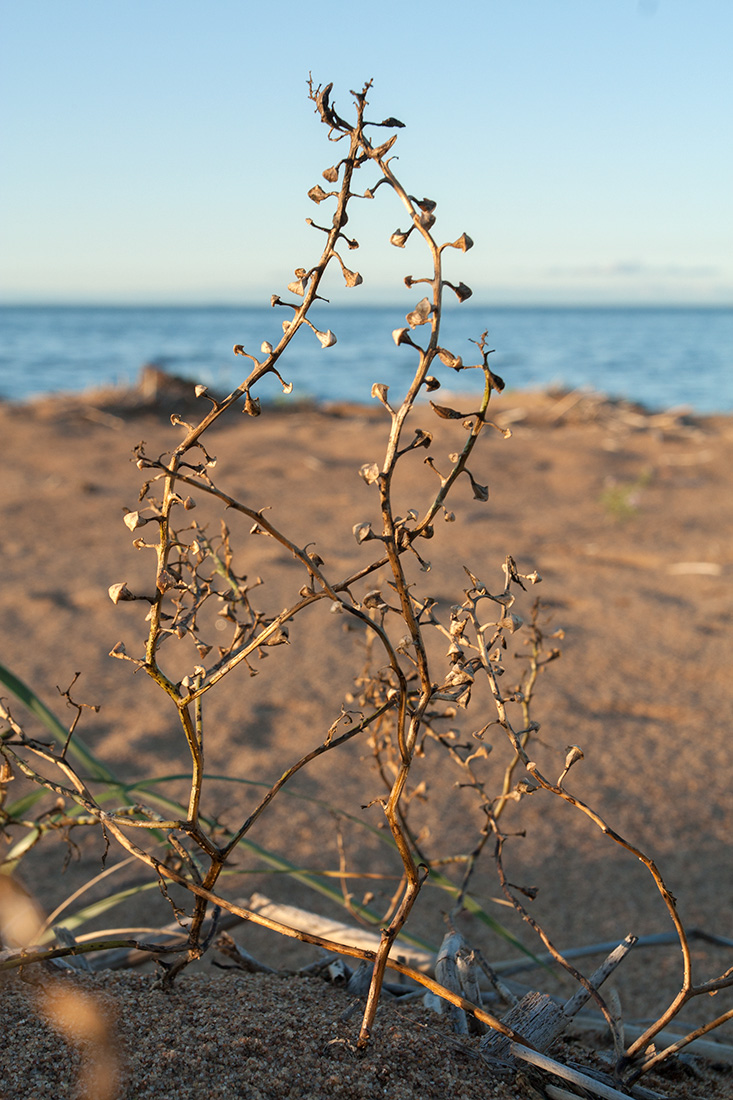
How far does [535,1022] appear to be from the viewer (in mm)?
1027

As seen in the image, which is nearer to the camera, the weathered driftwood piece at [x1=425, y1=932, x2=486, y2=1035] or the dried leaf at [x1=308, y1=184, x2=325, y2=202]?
the dried leaf at [x1=308, y1=184, x2=325, y2=202]

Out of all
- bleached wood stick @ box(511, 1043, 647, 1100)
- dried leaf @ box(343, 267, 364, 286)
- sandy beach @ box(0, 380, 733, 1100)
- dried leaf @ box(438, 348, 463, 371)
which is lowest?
sandy beach @ box(0, 380, 733, 1100)

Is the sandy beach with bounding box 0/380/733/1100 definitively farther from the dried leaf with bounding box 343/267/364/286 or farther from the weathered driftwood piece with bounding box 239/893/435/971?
the dried leaf with bounding box 343/267/364/286

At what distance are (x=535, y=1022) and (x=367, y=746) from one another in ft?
5.87

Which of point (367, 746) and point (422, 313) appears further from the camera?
point (367, 746)

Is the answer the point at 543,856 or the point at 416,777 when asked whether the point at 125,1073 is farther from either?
the point at 416,777

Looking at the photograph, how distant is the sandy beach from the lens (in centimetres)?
100

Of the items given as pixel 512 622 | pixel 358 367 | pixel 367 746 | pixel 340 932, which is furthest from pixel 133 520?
pixel 358 367

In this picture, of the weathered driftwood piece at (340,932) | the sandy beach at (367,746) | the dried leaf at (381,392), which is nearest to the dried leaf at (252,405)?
the dried leaf at (381,392)

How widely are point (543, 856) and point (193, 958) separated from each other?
143 cm

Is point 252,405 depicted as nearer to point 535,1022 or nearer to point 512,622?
point 512,622

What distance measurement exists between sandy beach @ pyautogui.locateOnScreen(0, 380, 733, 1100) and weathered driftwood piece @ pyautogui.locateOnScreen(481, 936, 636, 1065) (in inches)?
1.0

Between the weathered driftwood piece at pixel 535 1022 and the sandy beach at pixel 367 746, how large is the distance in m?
0.03

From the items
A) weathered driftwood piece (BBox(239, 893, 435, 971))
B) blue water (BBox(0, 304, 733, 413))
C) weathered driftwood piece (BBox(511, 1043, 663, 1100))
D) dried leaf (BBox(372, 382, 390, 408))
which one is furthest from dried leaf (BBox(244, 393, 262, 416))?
blue water (BBox(0, 304, 733, 413))
